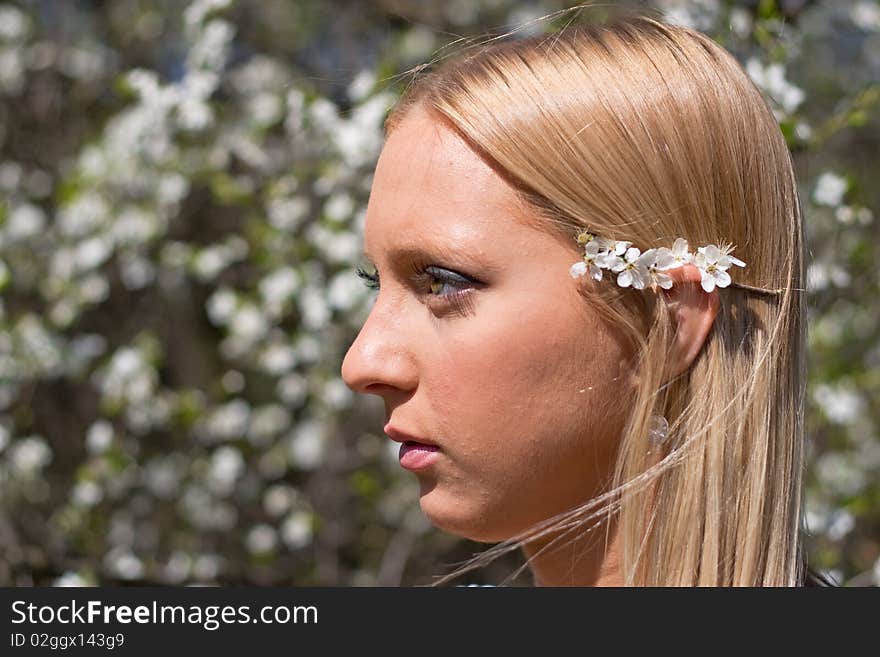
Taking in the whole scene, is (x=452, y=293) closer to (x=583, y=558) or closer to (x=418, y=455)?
(x=418, y=455)

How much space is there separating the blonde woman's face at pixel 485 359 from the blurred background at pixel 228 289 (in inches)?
50.1

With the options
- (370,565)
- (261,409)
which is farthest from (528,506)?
(370,565)

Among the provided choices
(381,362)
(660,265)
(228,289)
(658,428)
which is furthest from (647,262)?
(228,289)

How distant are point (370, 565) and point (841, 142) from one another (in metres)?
2.61

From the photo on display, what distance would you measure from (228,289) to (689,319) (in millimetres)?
2238

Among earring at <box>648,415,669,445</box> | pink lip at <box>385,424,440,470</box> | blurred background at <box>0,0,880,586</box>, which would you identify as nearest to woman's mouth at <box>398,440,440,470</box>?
pink lip at <box>385,424,440,470</box>

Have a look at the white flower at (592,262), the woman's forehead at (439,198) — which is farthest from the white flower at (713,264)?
the woman's forehead at (439,198)

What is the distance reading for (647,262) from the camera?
130 centimetres

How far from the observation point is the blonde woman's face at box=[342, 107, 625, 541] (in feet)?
4.17

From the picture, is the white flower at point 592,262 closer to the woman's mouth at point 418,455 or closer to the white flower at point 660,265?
the white flower at point 660,265

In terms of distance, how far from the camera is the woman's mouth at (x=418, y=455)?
4.32 ft

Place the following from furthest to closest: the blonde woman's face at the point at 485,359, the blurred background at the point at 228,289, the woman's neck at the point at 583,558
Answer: the blurred background at the point at 228,289
the woman's neck at the point at 583,558
the blonde woman's face at the point at 485,359

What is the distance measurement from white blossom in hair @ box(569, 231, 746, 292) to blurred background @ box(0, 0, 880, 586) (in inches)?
52.4

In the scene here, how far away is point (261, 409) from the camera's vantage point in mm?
3469
